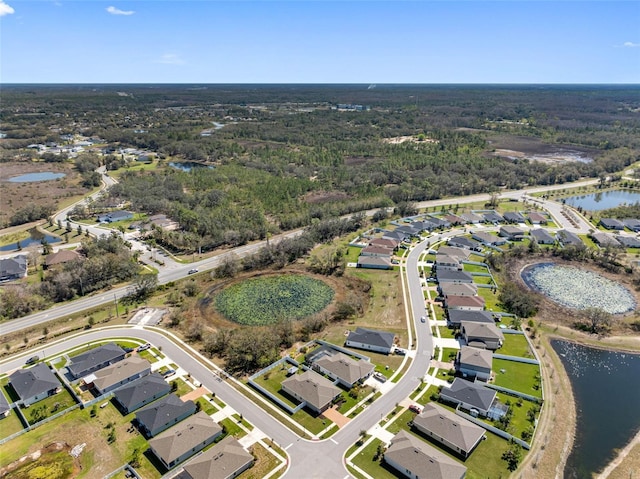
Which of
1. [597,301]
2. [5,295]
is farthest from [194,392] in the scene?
[597,301]

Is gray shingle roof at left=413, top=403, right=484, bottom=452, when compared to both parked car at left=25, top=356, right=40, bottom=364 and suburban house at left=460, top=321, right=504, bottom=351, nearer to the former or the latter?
suburban house at left=460, top=321, right=504, bottom=351

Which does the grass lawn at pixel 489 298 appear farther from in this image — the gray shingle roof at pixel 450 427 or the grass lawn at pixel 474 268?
the gray shingle roof at pixel 450 427

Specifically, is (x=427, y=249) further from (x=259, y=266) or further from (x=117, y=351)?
(x=117, y=351)

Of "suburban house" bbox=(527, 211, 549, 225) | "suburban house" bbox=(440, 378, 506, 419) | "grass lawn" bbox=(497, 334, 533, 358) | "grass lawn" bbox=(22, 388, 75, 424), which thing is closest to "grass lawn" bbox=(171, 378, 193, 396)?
"grass lawn" bbox=(22, 388, 75, 424)

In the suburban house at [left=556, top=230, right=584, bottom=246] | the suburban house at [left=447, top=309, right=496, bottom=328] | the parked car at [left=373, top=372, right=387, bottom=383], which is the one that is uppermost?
the suburban house at [left=556, top=230, right=584, bottom=246]

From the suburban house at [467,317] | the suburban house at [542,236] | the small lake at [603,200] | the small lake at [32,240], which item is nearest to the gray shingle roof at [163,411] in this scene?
the suburban house at [467,317]

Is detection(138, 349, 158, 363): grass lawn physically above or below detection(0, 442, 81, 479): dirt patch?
above
